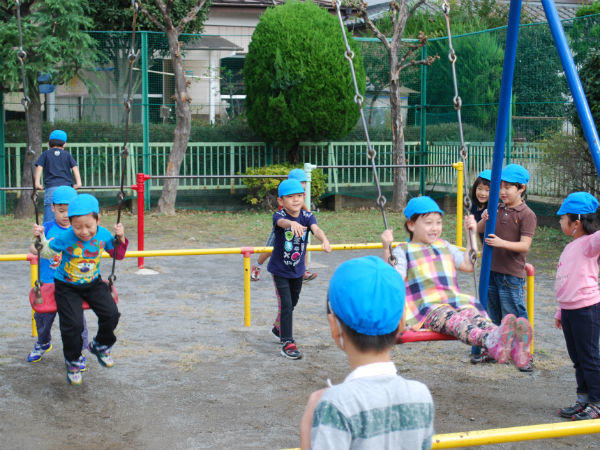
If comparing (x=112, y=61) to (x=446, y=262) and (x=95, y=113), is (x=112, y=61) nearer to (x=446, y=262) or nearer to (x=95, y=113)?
(x=95, y=113)

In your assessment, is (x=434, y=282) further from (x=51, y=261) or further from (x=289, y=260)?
(x=51, y=261)

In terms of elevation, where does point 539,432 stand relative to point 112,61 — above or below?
below

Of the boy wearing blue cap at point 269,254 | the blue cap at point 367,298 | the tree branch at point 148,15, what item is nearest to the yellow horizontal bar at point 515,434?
the blue cap at point 367,298

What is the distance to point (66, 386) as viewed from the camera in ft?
16.8

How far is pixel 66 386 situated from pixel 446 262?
2.58 metres

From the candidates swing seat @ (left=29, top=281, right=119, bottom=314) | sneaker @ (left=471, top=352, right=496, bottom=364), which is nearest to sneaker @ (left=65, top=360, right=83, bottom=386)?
swing seat @ (left=29, top=281, right=119, bottom=314)

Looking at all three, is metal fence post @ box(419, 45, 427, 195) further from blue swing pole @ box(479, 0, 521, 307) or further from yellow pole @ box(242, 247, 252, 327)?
blue swing pole @ box(479, 0, 521, 307)

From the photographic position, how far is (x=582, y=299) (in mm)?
4457

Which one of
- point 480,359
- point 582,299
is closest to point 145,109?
point 480,359

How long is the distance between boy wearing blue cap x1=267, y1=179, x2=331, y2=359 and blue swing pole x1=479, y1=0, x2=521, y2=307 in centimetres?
134

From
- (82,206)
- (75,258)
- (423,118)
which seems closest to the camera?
(82,206)

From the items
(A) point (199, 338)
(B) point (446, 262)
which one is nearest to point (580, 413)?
(B) point (446, 262)

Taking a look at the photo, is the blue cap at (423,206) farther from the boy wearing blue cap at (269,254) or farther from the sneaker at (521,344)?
the boy wearing blue cap at (269,254)

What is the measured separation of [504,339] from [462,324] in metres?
0.30
